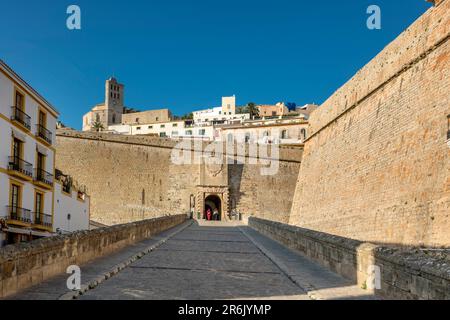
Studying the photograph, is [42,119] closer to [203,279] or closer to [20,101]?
[20,101]

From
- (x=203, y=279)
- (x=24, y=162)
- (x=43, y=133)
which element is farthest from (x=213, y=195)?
(x=203, y=279)

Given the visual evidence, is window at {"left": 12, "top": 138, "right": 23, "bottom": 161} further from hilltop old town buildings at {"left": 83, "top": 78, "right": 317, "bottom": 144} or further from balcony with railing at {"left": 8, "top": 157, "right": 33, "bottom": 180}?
hilltop old town buildings at {"left": 83, "top": 78, "right": 317, "bottom": 144}

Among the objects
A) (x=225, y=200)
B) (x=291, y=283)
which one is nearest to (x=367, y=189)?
(x=291, y=283)

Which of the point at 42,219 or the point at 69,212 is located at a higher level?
the point at 69,212

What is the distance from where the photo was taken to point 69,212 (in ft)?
91.4

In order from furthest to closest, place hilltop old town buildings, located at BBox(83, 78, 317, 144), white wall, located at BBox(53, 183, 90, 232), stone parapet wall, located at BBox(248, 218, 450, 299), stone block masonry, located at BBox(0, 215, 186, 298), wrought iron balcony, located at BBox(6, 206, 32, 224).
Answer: hilltop old town buildings, located at BBox(83, 78, 317, 144)
white wall, located at BBox(53, 183, 90, 232)
wrought iron balcony, located at BBox(6, 206, 32, 224)
stone block masonry, located at BBox(0, 215, 186, 298)
stone parapet wall, located at BBox(248, 218, 450, 299)

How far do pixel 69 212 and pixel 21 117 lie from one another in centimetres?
835

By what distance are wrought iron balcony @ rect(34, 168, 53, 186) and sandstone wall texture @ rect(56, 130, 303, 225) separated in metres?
15.4

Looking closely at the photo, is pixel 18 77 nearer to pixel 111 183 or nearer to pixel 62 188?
pixel 62 188

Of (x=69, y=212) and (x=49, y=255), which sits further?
(x=69, y=212)

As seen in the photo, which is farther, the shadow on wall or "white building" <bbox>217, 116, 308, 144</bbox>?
"white building" <bbox>217, 116, 308, 144</bbox>

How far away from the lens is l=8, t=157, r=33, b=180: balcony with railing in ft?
65.5

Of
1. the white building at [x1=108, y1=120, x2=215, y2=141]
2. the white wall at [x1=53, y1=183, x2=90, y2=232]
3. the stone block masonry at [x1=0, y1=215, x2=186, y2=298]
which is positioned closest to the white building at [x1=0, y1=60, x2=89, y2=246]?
the white wall at [x1=53, y1=183, x2=90, y2=232]
